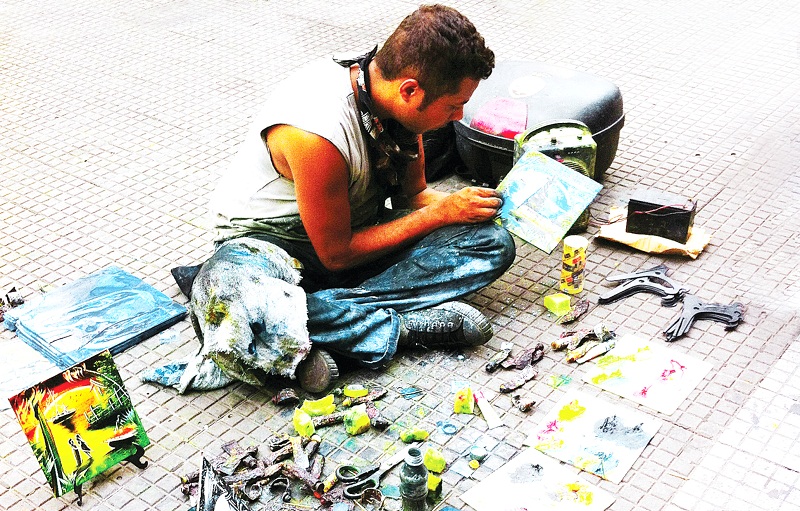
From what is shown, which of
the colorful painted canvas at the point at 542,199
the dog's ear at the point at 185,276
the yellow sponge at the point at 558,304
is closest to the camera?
the colorful painted canvas at the point at 542,199

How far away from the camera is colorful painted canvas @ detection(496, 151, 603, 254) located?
10.4ft

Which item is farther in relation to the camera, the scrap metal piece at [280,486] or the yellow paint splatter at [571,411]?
the yellow paint splatter at [571,411]

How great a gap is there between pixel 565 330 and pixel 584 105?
1191 millimetres

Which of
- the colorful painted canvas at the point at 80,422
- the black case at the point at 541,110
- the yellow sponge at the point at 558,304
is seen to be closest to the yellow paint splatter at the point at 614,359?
the yellow sponge at the point at 558,304

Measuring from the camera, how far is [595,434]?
2.71 m

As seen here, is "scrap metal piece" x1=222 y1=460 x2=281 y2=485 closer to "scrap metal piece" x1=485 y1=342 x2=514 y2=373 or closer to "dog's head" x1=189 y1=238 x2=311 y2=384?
"dog's head" x1=189 y1=238 x2=311 y2=384

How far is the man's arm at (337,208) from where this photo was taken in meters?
2.83

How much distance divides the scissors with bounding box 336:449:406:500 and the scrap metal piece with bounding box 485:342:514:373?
509 mm

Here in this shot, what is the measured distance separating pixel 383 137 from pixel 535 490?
4.23 feet

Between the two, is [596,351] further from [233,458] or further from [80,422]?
[80,422]

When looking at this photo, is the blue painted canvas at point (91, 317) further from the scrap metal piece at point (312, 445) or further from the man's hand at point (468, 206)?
the man's hand at point (468, 206)

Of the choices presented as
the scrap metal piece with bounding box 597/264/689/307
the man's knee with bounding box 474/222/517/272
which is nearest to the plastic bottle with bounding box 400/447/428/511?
the man's knee with bounding box 474/222/517/272

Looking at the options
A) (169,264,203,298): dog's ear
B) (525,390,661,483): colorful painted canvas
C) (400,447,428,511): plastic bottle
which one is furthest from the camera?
(169,264,203,298): dog's ear

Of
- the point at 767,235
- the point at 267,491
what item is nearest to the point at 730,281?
the point at 767,235
